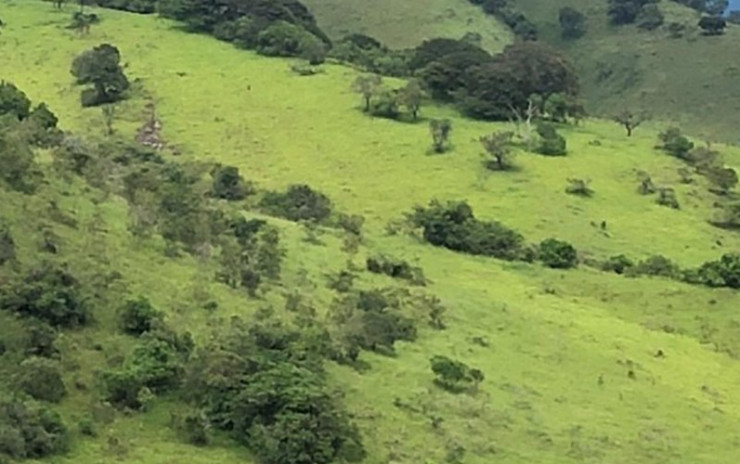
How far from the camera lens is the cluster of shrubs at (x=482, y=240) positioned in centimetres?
5381

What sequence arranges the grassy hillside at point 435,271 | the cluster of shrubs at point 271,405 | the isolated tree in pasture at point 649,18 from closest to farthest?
the cluster of shrubs at point 271,405, the grassy hillside at point 435,271, the isolated tree in pasture at point 649,18

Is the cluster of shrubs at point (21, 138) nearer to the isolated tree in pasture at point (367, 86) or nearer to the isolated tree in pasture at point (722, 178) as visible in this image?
Answer: the isolated tree in pasture at point (367, 86)

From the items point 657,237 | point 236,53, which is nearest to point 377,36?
point 236,53

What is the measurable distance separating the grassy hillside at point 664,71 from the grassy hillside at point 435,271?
14.8 meters

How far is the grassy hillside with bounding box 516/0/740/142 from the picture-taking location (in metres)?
101

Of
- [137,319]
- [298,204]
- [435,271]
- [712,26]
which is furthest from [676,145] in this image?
[712,26]

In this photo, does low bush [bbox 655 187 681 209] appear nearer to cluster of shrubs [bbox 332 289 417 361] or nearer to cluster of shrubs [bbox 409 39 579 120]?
cluster of shrubs [bbox 409 39 579 120]

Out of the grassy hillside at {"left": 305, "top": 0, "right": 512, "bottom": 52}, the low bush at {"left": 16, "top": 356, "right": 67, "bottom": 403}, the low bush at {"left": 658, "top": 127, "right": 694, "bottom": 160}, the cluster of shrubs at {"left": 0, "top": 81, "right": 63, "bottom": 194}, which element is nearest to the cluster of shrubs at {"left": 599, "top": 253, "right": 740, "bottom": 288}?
the low bush at {"left": 658, "top": 127, "right": 694, "bottom": 160}

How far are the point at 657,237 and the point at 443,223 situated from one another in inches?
412

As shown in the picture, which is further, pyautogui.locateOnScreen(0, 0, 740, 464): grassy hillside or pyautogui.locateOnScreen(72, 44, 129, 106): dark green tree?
pyautogui.locateOnScreen(72, 44, 129, 106): dark green tree

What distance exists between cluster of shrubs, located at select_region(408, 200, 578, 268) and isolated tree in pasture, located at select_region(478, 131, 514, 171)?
10151mm

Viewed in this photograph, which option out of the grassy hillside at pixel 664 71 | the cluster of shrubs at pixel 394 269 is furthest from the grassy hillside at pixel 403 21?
the cluster of shrubs at pixel 394 269

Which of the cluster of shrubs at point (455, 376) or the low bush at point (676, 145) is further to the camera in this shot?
the low bush at point (676, 145)

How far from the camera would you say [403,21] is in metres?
113
